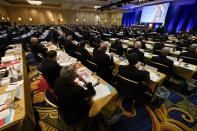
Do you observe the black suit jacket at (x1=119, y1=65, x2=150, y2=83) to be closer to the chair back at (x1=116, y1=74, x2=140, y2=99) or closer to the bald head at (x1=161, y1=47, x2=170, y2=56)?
the chair back at (x1=116, y1=74, x2=140, y2=99)

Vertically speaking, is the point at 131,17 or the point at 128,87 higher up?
the point at 131,17

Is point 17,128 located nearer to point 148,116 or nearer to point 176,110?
point 148,116

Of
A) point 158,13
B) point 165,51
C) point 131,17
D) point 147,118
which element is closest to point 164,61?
point 165,51

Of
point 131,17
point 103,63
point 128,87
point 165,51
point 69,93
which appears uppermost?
point 131,17

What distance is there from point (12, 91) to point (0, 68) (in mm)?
1588

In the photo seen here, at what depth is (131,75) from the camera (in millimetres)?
2152

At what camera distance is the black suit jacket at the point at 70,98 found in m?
1.38

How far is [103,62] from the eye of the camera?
294cm

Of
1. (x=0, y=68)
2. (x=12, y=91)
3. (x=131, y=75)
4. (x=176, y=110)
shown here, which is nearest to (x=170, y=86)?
(x=176, y=110)

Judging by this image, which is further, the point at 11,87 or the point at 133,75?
the point at 133,75

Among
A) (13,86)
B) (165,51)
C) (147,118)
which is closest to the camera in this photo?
(13,86)

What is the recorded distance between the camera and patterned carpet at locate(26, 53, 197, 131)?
2.14 m

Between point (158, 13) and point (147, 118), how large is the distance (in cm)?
1809

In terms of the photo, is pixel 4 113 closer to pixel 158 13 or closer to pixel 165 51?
A: pixel 165 51
